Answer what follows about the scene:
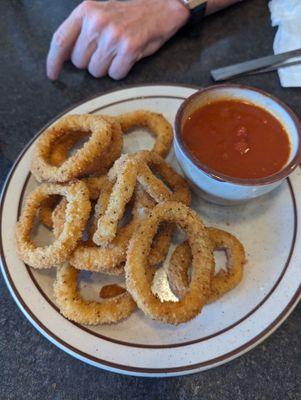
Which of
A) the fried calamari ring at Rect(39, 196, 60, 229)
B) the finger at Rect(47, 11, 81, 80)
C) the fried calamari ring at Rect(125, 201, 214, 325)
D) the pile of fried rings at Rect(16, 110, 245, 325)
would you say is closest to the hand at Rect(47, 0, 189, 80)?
the finger at Rect(47, 11, 81, 80)

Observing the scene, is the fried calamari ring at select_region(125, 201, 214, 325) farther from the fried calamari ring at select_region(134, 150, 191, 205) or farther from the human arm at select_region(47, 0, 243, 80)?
the human arm at select_region(47, 0, 243, 80)

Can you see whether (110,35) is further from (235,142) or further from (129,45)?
(235,142)

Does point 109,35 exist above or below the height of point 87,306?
above

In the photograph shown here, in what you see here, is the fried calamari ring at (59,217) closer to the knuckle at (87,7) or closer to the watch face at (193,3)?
the knuckle at (87,7)

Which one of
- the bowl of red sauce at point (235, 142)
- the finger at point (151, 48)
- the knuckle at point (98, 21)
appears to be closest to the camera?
the bowl of red sauce at point (235, 142)

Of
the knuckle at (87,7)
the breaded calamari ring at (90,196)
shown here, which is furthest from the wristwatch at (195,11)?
the breaded calamari ring at (90,196)

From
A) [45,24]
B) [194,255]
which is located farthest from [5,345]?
[45,24]

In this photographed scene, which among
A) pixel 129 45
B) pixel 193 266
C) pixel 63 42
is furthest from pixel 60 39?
pixel 193 266
